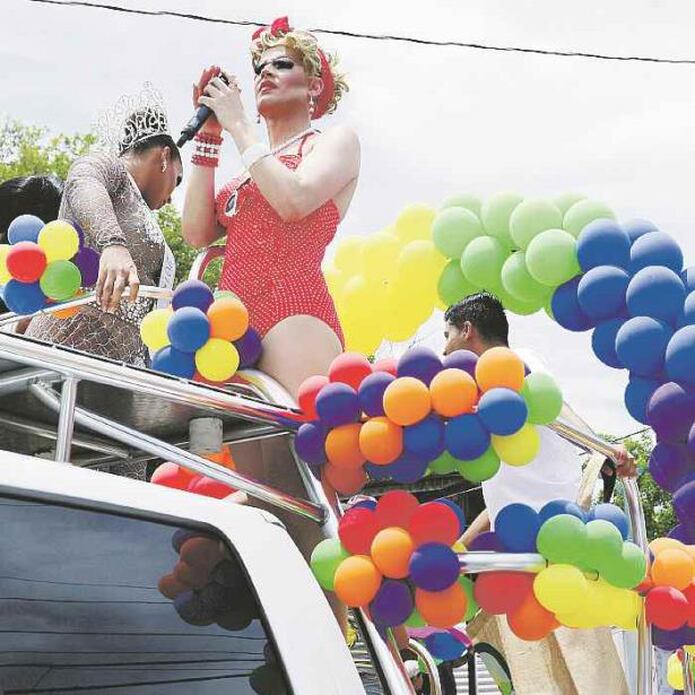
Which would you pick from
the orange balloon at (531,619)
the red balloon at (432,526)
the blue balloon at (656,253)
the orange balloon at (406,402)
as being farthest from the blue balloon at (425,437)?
the blue balloon at (656,253)

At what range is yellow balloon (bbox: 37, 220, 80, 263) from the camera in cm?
332

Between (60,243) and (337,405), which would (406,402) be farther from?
(60,243)

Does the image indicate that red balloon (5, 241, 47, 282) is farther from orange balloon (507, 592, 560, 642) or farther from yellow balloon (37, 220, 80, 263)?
orange balloon (507, 592, 560, 642)

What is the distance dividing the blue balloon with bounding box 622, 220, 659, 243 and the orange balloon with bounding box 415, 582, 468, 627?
1.30 meters

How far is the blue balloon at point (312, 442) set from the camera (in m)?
2.66

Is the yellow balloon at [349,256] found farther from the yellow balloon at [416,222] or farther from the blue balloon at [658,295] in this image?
the blue balloon at [658,295]

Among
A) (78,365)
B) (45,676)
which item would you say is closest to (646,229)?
(78,365)

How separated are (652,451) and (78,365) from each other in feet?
5.52

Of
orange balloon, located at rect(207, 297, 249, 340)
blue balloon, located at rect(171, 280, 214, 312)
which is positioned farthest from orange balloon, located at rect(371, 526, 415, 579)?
blue balloon, located at rect(171, 280, 214, 312)

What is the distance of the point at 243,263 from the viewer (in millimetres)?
3240

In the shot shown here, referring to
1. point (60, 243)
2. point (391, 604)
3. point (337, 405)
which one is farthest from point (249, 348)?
point (391, 604)

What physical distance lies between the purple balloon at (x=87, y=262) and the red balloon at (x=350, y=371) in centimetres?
100

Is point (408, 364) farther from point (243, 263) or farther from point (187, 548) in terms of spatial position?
point (187, 548)

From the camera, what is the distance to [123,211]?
A: 12.3ft
